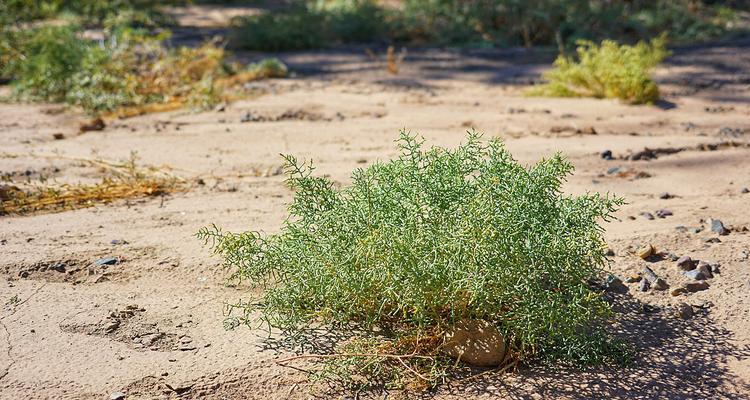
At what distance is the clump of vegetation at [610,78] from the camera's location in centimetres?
668

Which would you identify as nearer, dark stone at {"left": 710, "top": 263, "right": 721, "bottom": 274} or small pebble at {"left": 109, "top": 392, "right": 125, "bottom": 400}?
small pebble at {"left": 109, "top": 392, "right": 125, "bottom": 400}

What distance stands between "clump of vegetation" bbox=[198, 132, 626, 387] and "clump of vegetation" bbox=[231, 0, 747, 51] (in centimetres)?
751

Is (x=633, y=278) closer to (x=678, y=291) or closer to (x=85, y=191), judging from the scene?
(x=678, y=291)

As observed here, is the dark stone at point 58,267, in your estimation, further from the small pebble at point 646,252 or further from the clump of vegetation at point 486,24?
the clump of vegetation at point 486,24

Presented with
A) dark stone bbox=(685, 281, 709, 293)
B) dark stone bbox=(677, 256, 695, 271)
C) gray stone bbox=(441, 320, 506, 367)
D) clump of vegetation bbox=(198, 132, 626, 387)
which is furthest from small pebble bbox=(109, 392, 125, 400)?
dark stone bbox=(677, 256, 695, 271)

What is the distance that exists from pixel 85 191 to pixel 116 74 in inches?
125

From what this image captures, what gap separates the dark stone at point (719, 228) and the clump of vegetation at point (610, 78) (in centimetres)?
284

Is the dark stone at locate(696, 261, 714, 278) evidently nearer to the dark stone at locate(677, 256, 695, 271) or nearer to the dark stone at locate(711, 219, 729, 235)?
the dark stone at locate(677, 256, 695, 271)

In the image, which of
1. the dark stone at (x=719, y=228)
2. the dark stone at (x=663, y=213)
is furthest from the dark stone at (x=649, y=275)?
the dark stone at (x=663, y=213)

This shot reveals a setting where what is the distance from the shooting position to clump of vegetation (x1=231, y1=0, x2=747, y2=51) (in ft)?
34.0

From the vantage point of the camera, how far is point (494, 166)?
2.84 m

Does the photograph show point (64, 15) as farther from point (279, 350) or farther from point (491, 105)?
point (279, 350)

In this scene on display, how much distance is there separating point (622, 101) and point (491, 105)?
101 centimetres

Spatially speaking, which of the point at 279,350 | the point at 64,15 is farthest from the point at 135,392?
the point at 64,15
